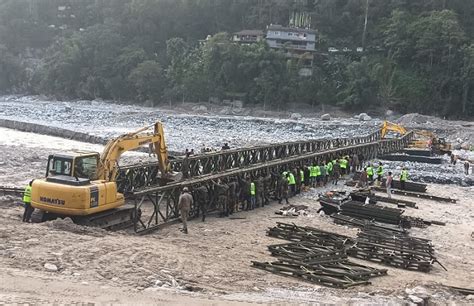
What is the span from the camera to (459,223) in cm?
1798

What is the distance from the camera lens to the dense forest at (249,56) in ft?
243

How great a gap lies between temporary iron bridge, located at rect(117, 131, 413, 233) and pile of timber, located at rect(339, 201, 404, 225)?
3.42m

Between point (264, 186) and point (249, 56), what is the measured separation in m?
62.3

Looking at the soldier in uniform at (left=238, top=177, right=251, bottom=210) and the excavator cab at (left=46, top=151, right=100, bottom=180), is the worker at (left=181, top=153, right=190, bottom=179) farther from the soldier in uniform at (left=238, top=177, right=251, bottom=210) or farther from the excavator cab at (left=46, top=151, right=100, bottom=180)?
the excavator cab at (left=46, top=151, right=100, bottom=180)

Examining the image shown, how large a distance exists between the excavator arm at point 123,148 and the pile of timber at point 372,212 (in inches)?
256

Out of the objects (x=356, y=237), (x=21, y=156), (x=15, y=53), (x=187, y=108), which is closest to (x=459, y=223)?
(x=356, y=237)

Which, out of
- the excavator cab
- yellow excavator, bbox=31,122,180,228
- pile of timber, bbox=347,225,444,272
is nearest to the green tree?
yellow excavator, bbox=31,122,180,228

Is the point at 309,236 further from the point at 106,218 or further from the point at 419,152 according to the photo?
the point at 419,152

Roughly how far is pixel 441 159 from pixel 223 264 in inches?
1060

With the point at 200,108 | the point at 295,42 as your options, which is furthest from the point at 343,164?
the point at 295,42

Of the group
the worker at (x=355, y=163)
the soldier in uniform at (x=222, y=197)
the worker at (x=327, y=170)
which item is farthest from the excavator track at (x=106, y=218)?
the worker at (x=355, y=163)

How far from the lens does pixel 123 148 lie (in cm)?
1408

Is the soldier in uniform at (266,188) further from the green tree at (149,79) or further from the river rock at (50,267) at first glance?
the green tree at (149,79)

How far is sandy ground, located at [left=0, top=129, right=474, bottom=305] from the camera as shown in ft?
26.5
